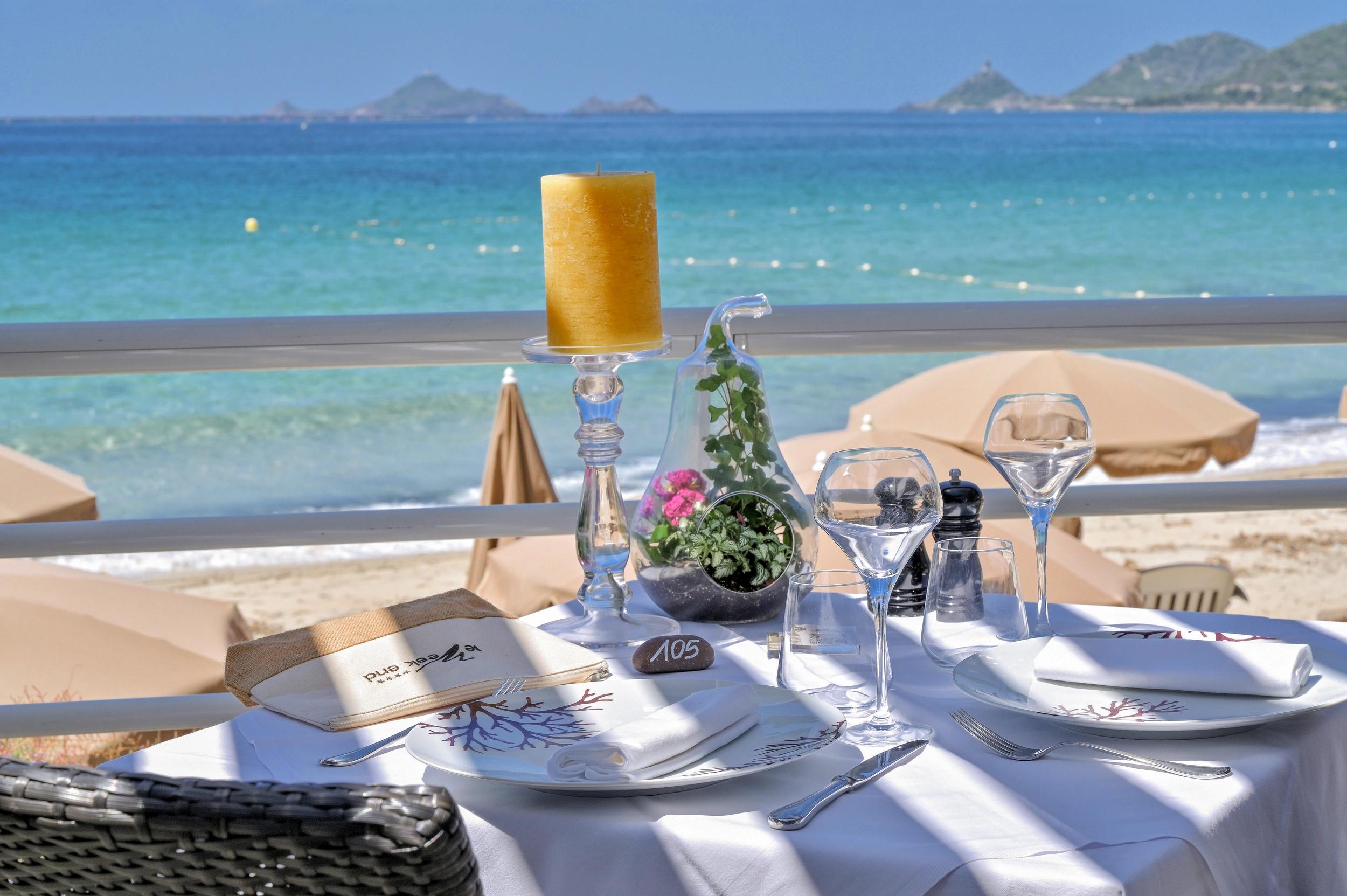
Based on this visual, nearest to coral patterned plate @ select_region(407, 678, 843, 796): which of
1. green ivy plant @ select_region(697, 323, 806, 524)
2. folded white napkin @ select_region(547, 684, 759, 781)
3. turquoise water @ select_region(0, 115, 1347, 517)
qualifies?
folded white napkin @ select_region(547, 684, 759, 781)

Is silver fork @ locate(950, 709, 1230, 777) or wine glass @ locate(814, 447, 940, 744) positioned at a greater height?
wine glass @ locate(814, 447, 940, 744)

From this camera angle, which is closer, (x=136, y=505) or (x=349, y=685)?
(x=349, y=685)

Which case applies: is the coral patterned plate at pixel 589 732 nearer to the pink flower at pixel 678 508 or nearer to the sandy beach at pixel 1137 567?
the pink flower at pixel 678 508

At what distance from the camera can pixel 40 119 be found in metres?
40.5

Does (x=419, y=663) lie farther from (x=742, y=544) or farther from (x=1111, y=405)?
(x=1111, y=405)

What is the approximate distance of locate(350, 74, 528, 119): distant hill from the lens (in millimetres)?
39562

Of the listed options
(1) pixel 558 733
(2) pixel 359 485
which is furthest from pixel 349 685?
(2) pixel 359 485

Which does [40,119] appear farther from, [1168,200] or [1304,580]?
[1304,580]

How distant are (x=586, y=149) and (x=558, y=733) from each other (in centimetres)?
3366

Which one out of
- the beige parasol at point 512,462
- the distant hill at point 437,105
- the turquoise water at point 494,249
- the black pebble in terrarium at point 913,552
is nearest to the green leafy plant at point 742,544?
the black pebble in terrarium at point 913,552

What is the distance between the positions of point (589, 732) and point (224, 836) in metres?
0.41

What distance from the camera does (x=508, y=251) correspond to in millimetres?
20594

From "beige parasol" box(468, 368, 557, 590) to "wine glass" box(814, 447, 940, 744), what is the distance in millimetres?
3220

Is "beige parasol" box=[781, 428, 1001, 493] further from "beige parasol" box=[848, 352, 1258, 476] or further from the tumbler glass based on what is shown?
the tumbler glass
